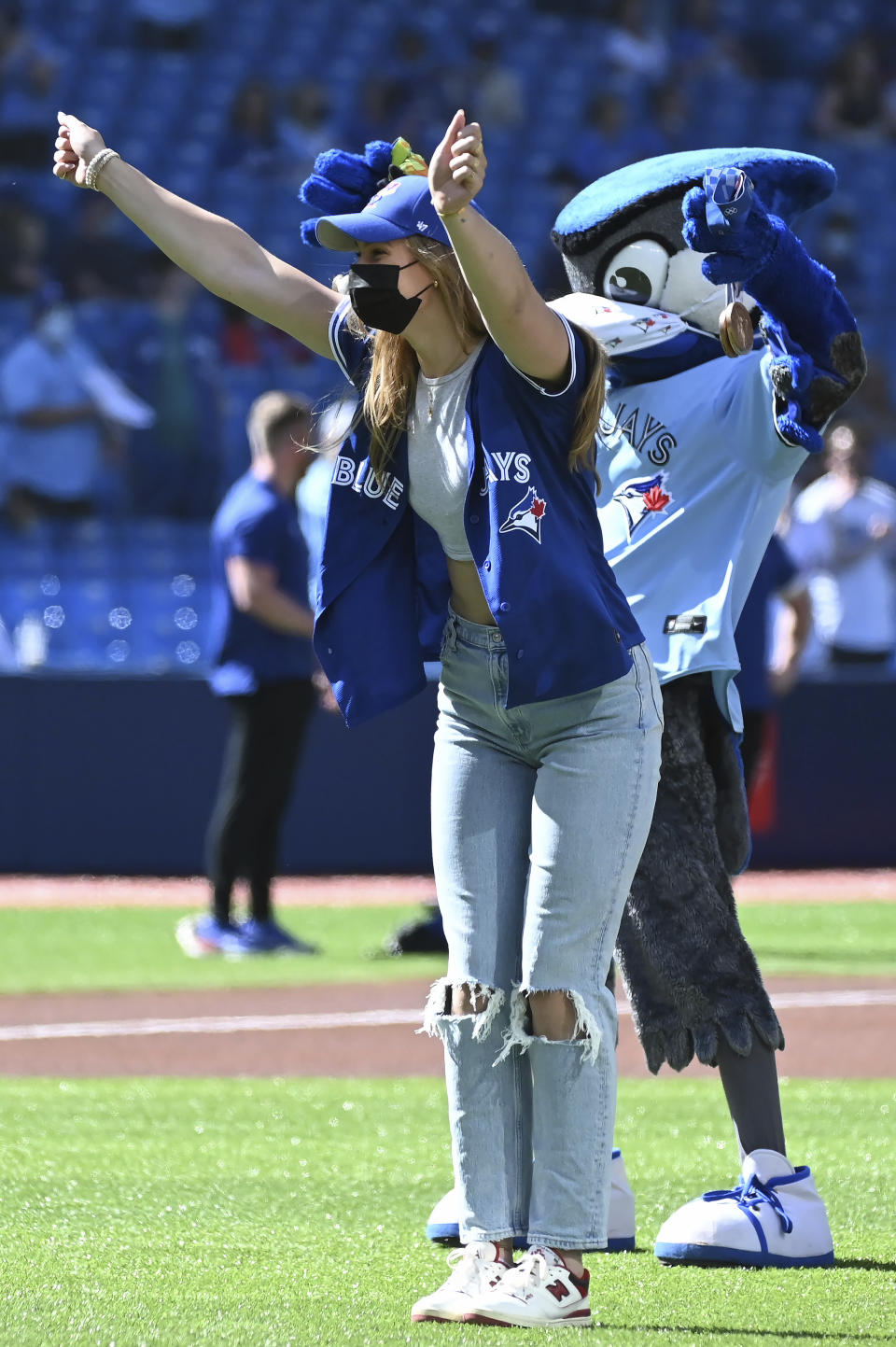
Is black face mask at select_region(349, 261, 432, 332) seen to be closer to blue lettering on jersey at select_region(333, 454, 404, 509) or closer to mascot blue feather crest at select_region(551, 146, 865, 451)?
blue lettering on jersey at select_region(333, 454, 404, 509)

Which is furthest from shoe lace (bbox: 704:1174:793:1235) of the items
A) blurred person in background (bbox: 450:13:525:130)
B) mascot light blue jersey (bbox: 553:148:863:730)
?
blurred person in background (bbox: 450:13:525:130)

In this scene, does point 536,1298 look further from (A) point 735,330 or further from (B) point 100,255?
(B) point 100,255

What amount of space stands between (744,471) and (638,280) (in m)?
0.50

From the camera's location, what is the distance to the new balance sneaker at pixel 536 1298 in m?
3.31

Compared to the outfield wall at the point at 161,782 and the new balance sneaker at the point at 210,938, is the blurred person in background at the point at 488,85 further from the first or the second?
the new balance sneaker at the point at 210,938

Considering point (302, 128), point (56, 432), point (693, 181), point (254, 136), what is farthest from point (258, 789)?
point (302, 128)

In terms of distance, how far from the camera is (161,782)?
11.6m

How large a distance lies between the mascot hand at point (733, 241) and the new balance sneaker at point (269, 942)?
5582mm

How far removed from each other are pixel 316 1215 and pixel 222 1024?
2875 mm

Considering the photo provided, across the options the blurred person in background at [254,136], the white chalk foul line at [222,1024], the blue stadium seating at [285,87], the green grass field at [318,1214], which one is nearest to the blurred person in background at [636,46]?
the blue stadium seating at [285,87]

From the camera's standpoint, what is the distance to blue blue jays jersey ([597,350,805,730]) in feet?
13.4

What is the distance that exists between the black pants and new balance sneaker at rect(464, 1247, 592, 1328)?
5.52m

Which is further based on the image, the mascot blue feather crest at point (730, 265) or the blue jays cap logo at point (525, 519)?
the mascot blue feather crest at point (730, 265)

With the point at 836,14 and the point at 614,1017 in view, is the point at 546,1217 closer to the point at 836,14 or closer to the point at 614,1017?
the point at 614,1017
